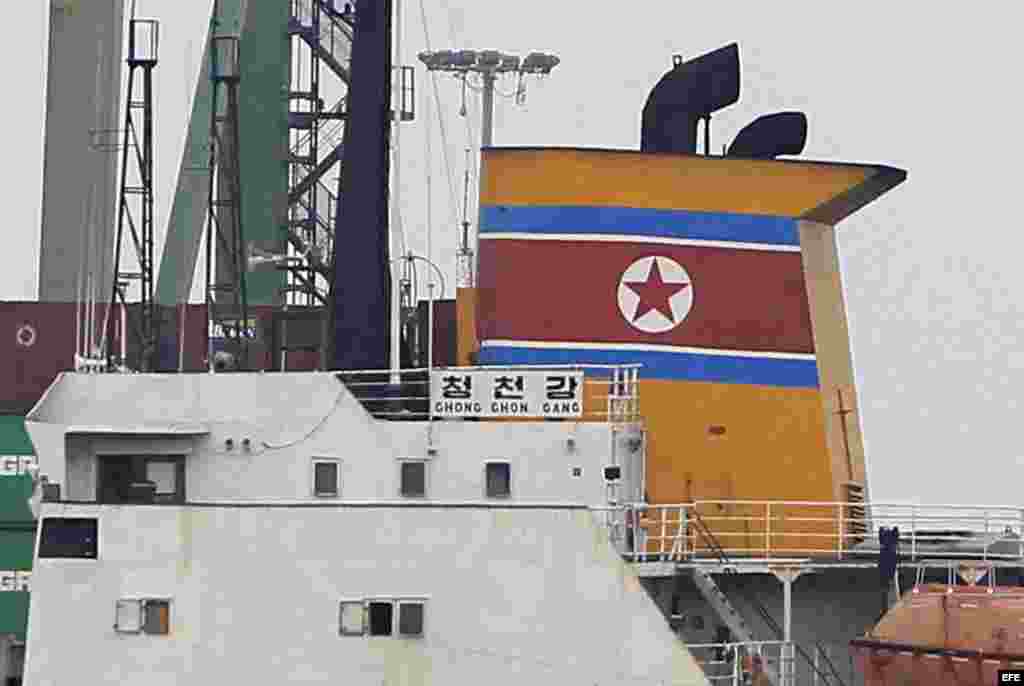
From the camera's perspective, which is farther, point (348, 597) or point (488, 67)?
point (488, 67)

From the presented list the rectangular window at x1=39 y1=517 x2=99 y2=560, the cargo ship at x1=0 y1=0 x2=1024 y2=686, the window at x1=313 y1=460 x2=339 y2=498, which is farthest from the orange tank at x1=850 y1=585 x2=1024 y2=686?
the rectangular window at x1=39 y1=517 x2=99 y2=560

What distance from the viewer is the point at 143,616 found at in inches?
928

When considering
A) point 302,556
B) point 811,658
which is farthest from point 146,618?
point 811,658

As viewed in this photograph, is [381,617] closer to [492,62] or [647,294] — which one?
[647,294]

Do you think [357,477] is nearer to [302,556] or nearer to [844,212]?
[302,556]

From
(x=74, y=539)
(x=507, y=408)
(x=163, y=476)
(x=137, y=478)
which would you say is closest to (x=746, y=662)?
(x=507, y=408)

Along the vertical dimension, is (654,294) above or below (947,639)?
above

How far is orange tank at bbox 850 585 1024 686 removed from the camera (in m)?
22.6

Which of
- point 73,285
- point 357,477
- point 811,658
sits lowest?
point 811,658

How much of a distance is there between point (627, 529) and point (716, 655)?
152 cm

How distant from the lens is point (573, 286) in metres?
25.6

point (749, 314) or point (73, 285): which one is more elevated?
point (73, 285)

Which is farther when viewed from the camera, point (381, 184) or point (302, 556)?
point (381, 184)

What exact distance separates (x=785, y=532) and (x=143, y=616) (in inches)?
259
